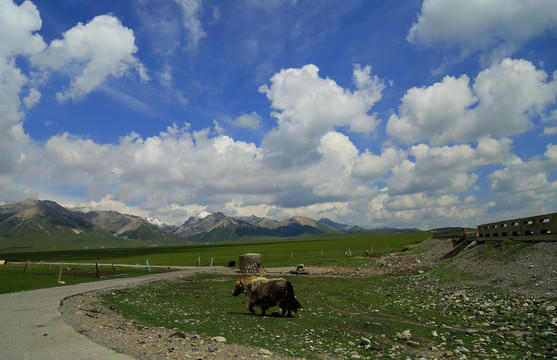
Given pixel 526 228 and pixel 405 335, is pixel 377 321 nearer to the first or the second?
pixel 405 335

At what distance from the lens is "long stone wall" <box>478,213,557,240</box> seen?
2672 cm

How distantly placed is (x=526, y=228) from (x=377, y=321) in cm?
2283

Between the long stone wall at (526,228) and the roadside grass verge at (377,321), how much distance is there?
9098 mm

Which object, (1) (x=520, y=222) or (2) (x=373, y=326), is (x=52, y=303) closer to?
(2) (x=373, y=326)

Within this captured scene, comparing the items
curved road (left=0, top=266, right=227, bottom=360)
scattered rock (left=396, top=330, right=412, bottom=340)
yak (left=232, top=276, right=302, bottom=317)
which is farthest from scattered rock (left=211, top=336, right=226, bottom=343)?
scattered rock (left=396, top=330, right=412, bottom=340)

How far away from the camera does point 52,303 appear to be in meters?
22.6

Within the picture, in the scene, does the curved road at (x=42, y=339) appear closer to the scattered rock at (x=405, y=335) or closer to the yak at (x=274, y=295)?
the yak at (x=274, y=295)

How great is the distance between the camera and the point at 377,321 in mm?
17656

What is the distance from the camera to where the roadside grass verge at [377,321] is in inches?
500

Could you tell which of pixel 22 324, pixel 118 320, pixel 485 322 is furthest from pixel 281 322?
pixel 22 324

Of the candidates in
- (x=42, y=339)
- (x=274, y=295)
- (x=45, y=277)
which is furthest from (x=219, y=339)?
(x=45, y=277)

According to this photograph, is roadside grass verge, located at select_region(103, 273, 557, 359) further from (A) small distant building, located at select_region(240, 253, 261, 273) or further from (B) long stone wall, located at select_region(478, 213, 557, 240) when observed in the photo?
(A) small distant building, located at select_region(240, 253, 261, 273)

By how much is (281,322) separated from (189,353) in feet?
24.0

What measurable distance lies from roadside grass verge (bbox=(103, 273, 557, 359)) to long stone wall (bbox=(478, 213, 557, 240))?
9098 mm
